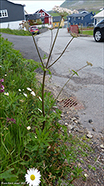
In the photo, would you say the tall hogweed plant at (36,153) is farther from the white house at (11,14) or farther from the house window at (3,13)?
the house window at (3,13)

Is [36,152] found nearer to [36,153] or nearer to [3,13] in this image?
[36,153]

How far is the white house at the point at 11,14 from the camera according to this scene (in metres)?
38.6

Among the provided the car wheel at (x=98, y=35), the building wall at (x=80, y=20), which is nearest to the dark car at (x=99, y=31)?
the car wheel at (x=98, y=35)

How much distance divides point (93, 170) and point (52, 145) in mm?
564

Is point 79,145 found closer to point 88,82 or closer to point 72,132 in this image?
point 72,132

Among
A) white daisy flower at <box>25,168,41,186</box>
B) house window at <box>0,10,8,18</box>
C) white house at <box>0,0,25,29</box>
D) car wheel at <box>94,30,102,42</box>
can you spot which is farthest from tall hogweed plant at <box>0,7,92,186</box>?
house window at <box>0,10,8,18</box>

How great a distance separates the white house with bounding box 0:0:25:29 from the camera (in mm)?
38562

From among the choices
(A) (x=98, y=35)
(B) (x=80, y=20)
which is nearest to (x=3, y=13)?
(B) (x=80, y=20)

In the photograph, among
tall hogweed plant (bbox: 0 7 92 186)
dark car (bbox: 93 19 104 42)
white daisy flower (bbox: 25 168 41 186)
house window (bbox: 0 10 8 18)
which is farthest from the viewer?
house window (bbox: 0 10 8 18)

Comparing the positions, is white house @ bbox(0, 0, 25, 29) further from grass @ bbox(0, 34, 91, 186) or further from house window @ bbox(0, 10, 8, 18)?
grass @ bbox(0, 34, 91, 186)

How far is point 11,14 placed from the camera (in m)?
39.0

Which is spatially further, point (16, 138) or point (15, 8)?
point (15, 8)

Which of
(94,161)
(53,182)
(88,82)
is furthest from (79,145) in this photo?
(88,82)

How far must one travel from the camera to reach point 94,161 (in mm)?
2250
